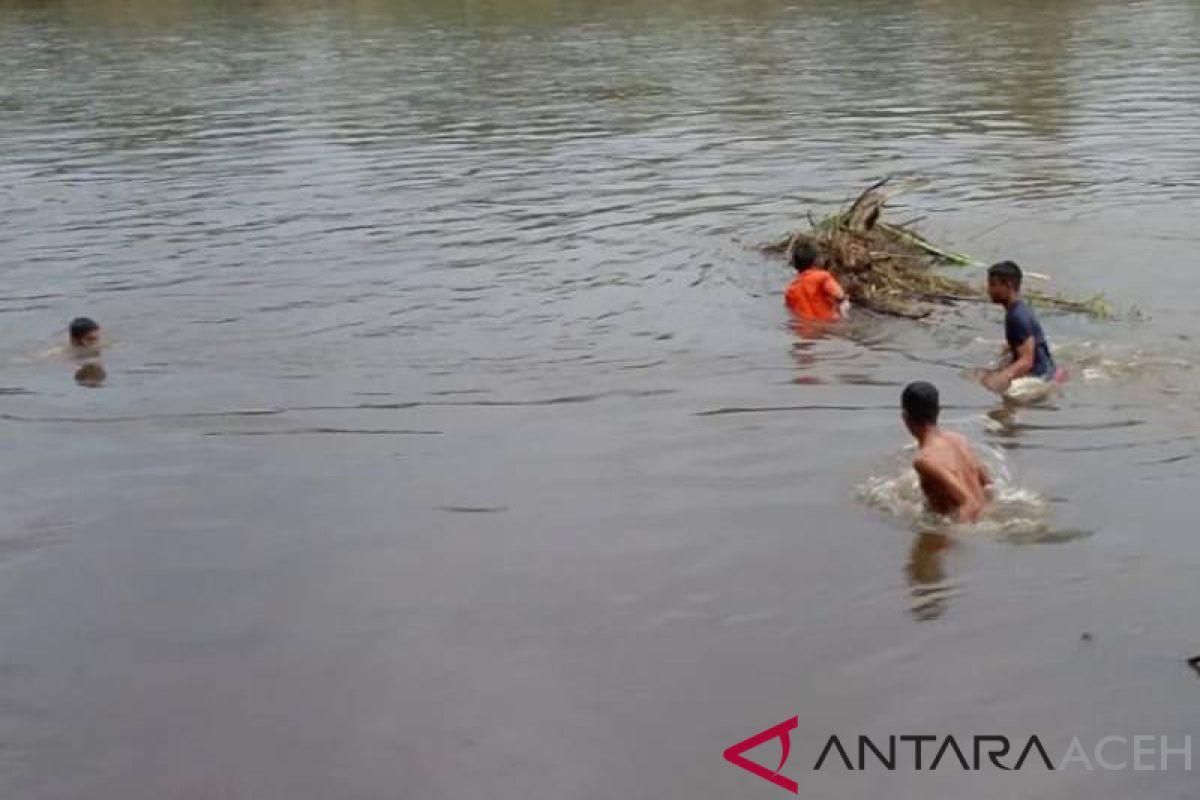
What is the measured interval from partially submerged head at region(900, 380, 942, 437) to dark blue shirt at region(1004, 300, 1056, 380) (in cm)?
234

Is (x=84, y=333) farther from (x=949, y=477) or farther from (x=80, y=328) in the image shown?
(x=949, y=477)

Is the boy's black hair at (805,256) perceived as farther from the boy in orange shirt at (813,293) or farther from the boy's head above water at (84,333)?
the boy's head above water at (84,333)

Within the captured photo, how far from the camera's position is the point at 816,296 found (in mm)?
12367

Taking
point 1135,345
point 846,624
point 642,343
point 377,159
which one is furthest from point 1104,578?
point 377,159

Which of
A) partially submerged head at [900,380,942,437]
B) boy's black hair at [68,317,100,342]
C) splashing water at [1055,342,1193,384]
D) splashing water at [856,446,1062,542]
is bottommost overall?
splashing water at [1055,342,1193,384]

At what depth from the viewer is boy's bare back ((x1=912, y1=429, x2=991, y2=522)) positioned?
768 cm

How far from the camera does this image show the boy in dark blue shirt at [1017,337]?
32.9 feet

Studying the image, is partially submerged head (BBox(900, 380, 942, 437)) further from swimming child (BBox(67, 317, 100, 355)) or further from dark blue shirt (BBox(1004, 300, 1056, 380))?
swimming child (BBox(67, 317, 100, 355))

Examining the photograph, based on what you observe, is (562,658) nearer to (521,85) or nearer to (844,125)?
(844,125)

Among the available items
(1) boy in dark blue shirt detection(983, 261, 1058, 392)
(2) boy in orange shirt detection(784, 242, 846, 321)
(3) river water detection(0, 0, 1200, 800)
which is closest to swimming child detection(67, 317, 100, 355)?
(3) river water detection(0, 0, 1200, 800)

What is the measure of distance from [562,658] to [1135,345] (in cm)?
654

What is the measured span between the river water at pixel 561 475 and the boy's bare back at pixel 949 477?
186 mm

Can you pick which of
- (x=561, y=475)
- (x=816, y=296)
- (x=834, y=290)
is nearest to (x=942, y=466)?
(x=561, y=475)

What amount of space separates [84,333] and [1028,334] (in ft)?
24.0
